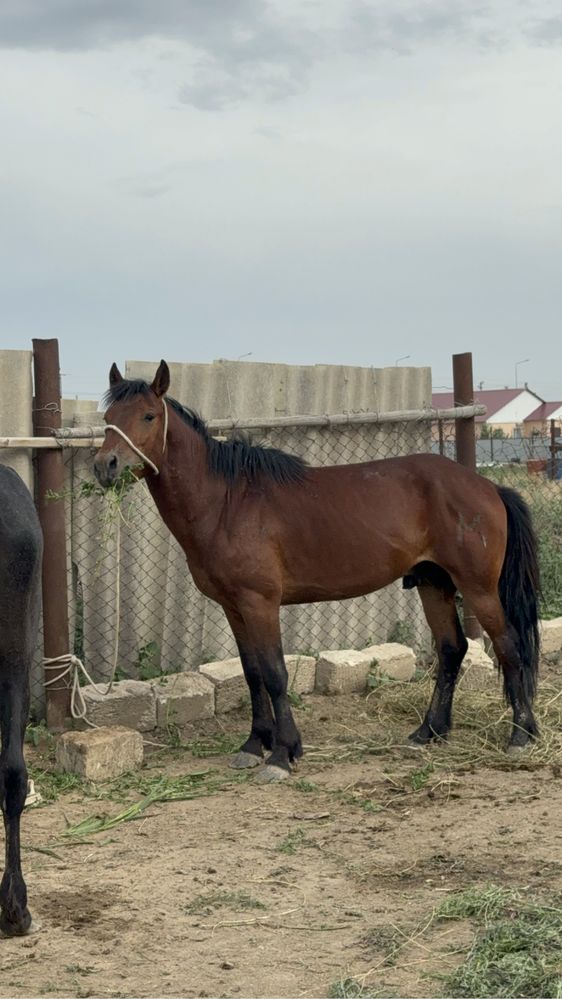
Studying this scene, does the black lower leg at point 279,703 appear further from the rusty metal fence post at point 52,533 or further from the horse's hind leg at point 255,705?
the rusty metal fence post at point 52,533

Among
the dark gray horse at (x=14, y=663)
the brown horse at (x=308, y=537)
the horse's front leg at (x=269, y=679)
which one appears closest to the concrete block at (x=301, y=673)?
the brown horse at (x=308, y=537)

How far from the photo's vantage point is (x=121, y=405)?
6.12 metres

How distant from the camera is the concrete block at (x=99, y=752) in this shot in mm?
6004

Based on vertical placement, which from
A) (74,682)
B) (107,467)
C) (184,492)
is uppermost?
(107,467)

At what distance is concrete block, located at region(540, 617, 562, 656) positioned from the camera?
358 inches

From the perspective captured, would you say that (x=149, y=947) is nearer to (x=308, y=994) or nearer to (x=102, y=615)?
(x=308, y=994)

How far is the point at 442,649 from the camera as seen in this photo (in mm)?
6848

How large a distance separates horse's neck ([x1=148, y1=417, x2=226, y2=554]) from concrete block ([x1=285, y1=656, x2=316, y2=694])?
170 centimetres

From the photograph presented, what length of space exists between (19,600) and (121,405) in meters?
2.24

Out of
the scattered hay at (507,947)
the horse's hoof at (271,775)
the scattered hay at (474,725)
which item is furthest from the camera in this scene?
the scattered hay at (474,725)

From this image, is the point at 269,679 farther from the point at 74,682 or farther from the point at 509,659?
the point at 509,659

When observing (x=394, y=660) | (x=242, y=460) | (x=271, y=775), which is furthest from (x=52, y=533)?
(x=394, y=660)

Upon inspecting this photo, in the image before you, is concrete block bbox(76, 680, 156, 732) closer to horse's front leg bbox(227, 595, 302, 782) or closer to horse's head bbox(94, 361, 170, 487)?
horse's front leg bbox(227, 595, 302, 782)

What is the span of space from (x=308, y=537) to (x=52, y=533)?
1.64 meters
